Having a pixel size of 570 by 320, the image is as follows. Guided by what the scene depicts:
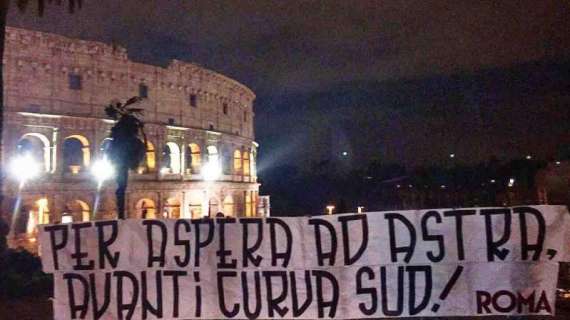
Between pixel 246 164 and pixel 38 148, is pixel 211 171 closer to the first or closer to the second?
pixel 246 164

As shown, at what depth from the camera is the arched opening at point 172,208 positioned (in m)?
46.2

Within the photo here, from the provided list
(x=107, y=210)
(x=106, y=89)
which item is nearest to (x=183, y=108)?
(x=106, y=89)

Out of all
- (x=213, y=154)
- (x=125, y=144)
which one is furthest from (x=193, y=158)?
(x=125, y=144)

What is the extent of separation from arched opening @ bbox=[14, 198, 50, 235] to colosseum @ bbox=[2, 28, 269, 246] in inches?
2.6

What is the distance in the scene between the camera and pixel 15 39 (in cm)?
3612

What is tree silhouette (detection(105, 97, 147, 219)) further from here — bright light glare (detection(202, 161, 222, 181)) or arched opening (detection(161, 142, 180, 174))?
bright light glare (detection(202, 161, 222, 181))

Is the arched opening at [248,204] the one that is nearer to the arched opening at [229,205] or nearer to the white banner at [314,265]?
the arched opening at [229,205]

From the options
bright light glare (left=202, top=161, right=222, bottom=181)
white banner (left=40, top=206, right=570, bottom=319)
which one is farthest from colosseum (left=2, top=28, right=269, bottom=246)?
white banner (left=40, top=206, right=570, bottom=319)

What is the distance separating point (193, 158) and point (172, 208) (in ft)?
16.8

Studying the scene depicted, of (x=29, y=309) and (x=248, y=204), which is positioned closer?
(x=29, y=309)

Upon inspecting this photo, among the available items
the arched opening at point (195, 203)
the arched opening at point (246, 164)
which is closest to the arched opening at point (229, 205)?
the arched opening at point (195, 203)

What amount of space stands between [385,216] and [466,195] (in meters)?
88.7

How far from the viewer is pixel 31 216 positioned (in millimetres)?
36875

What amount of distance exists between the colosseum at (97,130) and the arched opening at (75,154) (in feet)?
0.24
